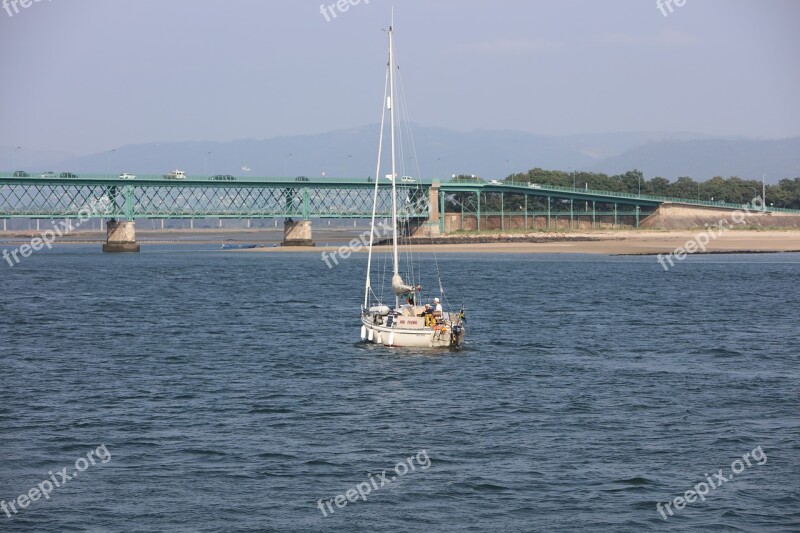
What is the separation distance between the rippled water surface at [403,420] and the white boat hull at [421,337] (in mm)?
1010

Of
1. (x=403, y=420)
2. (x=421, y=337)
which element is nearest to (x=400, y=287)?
(x=421, y=337)

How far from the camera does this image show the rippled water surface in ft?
93.5

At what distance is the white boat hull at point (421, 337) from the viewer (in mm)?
54594

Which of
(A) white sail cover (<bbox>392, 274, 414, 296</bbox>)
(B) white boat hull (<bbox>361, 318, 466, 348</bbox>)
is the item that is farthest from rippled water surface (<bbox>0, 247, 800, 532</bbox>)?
(A) white sail cover (<bbox>392, 274, 414, 296</bbox>)

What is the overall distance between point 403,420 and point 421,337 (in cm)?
1659

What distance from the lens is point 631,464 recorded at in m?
32.2

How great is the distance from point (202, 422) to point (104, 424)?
3.22 metres

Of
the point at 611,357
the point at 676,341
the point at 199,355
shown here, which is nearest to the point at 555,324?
the point at 676,341

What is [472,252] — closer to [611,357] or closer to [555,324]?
[555,324]

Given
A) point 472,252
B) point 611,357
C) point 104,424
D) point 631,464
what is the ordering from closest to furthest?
1. point 631,464
2. point 104,424
3. point 611,357
4. point 472,252

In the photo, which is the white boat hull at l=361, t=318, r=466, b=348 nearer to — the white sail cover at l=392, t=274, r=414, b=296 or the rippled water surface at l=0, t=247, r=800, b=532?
the rippled water surface at l=0, t=247, r=800, b=532

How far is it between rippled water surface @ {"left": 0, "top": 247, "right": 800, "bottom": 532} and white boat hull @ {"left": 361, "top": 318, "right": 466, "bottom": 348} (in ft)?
3.31

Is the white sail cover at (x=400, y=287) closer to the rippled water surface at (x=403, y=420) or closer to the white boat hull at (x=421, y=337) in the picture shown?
the white boat hull at (x=421, y=337)

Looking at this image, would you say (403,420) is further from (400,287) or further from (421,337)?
(400,287)
